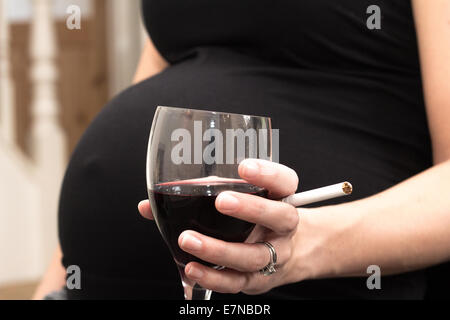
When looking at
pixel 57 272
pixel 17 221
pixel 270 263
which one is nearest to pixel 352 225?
pixel 270 263

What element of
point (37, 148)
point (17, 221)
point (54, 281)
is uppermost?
point (37, 148)

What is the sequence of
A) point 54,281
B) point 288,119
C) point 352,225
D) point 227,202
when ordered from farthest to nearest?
point 54,281 < point 288,119 < point 352,225 < point 227,202

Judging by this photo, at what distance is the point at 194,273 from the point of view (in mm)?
424

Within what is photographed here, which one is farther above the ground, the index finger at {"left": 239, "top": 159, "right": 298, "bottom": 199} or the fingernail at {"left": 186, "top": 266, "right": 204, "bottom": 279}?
the index finger at {"left": 239, "top": 159, "right": 298, "bottom": 199}

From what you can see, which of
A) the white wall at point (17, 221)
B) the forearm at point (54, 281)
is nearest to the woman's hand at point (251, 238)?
the forearm at point (54, 281)

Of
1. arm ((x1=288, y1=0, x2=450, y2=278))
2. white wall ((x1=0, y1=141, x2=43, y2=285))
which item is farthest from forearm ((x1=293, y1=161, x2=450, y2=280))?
white wall ((x1=0, y1=141, x2=43, y2=285))

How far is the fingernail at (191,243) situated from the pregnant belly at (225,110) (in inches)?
10.4

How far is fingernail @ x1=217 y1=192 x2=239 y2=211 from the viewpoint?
0.39m

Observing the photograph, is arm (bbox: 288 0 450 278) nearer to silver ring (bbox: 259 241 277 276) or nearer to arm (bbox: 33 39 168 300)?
silver ring (bbox: 259 241 277 276)

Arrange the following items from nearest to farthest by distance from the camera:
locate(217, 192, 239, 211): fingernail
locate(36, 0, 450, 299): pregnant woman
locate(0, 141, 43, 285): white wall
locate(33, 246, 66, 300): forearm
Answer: locate(217, 192, 239, 211): fingernail
locate(36, 0, 450, 299): pregnant woman
locate(33, 246, 66, 300): forearm
locate(0, 141, 43, 285): white wall

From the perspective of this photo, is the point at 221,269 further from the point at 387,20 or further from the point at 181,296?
the point at 387,20

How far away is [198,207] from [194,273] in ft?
0.18

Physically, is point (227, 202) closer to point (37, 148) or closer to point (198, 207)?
point (198, 207)
